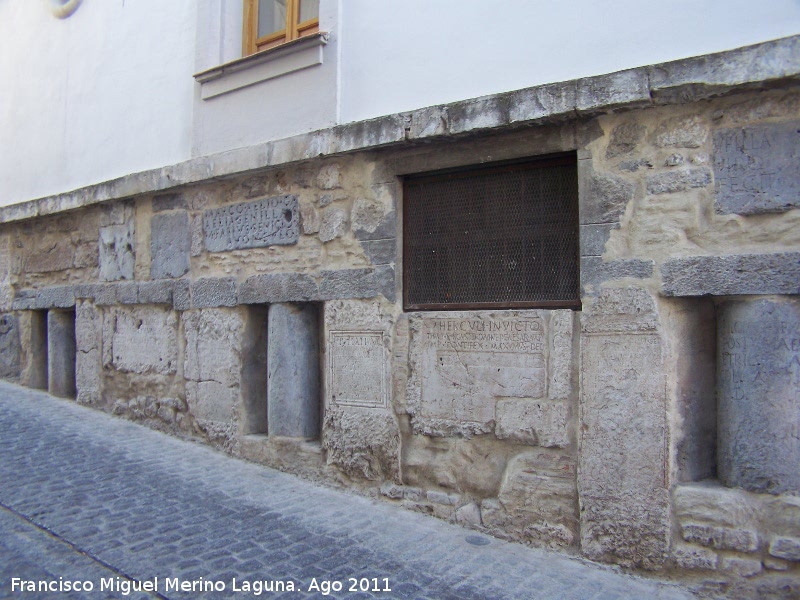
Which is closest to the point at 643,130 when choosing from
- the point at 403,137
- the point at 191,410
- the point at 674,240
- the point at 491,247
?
the point at 674,240

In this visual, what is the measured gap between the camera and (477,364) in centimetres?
347

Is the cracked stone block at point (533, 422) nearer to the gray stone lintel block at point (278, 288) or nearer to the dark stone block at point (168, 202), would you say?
the gray stone lintel block at point (278, 288)

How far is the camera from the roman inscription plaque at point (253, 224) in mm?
4355

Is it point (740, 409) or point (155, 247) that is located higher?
point (155, 247)

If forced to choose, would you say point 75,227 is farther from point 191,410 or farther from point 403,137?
point 403,137

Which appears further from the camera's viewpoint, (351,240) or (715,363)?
(351,240)

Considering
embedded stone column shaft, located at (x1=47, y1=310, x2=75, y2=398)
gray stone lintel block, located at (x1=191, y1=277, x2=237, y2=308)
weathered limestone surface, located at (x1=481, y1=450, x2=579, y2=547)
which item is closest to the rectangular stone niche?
embedded stone column shaft, located at (x1=47, y1=310, x2=75, y2=398)

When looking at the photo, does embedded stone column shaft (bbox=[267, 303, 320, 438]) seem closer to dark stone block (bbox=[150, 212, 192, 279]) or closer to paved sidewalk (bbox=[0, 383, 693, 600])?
paved sidewalk (bbox=[0, 383, 693, 600])

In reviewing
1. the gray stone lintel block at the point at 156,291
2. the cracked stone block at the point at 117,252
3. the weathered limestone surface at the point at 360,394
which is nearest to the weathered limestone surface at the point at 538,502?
the weathered limestone surface at the point at 360,394

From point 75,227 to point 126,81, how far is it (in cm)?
144

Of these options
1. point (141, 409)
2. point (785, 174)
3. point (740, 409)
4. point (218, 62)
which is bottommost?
point (141, 409)

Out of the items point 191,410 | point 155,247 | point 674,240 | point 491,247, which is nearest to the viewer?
point 674,240

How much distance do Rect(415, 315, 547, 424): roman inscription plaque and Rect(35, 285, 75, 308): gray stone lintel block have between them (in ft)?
13.0

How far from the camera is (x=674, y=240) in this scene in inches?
116
